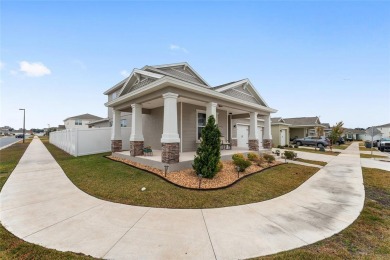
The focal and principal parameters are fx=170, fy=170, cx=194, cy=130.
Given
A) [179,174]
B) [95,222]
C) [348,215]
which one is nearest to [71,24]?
[179,174]

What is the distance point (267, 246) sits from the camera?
3.20 m

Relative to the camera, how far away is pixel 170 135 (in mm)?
8070

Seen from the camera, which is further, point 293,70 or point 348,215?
point 293,70

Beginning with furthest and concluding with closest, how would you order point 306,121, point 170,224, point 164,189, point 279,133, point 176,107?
point 306,121, point 279,133, point 176,107, point 164,189, point 170,224

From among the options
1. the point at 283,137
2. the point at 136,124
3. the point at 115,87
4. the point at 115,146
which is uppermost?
the point at 115,87

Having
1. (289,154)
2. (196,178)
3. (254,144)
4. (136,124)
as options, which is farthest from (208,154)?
(289,154)

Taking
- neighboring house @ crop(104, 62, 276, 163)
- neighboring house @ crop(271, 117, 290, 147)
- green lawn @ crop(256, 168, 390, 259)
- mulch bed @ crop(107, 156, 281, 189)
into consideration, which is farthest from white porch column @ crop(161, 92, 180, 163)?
neighboring house @ crop(271, 117, 290, 147)

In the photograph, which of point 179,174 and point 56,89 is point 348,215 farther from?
point 56,89

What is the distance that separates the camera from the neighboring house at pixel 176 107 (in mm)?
8227

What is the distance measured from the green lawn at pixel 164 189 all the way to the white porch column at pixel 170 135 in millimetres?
1151

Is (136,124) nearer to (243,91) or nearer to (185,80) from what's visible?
(185,80)

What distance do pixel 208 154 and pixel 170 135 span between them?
204 cm

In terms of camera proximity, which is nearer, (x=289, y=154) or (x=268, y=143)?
(x=289, y=154)

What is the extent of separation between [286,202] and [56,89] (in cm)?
2262
